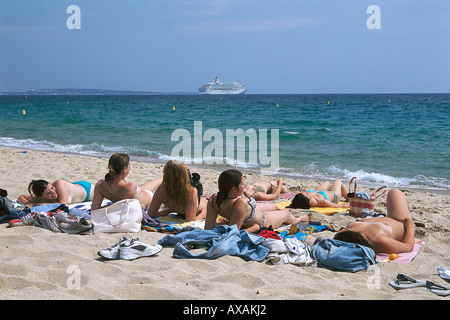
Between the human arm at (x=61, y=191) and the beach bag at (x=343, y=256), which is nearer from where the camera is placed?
the beach bag at (x=343, y=256)

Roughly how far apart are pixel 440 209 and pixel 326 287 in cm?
393

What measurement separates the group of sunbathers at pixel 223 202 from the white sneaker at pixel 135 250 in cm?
91

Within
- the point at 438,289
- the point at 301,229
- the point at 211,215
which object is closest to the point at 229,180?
the point at 211,215

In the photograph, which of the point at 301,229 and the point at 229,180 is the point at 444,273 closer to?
the point at 301,229

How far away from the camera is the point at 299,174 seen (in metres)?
9.85

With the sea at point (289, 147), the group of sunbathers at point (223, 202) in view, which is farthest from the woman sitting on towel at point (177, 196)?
the sea at point (289, 147)

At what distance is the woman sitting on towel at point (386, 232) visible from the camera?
13.0 ft

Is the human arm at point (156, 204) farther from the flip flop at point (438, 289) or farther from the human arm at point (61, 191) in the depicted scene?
the flip flop at point (438, 289)

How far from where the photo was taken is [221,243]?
12.1ft

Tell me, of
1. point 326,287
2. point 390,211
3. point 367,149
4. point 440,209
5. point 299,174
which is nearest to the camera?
point 326,287

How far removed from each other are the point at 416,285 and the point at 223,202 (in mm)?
1902

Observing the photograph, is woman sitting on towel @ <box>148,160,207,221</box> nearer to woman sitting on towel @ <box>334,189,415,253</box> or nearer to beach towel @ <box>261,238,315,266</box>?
beach towel @ <box>261,238,315,266</box>

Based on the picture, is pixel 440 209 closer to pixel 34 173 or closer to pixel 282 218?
pixel 282 218
